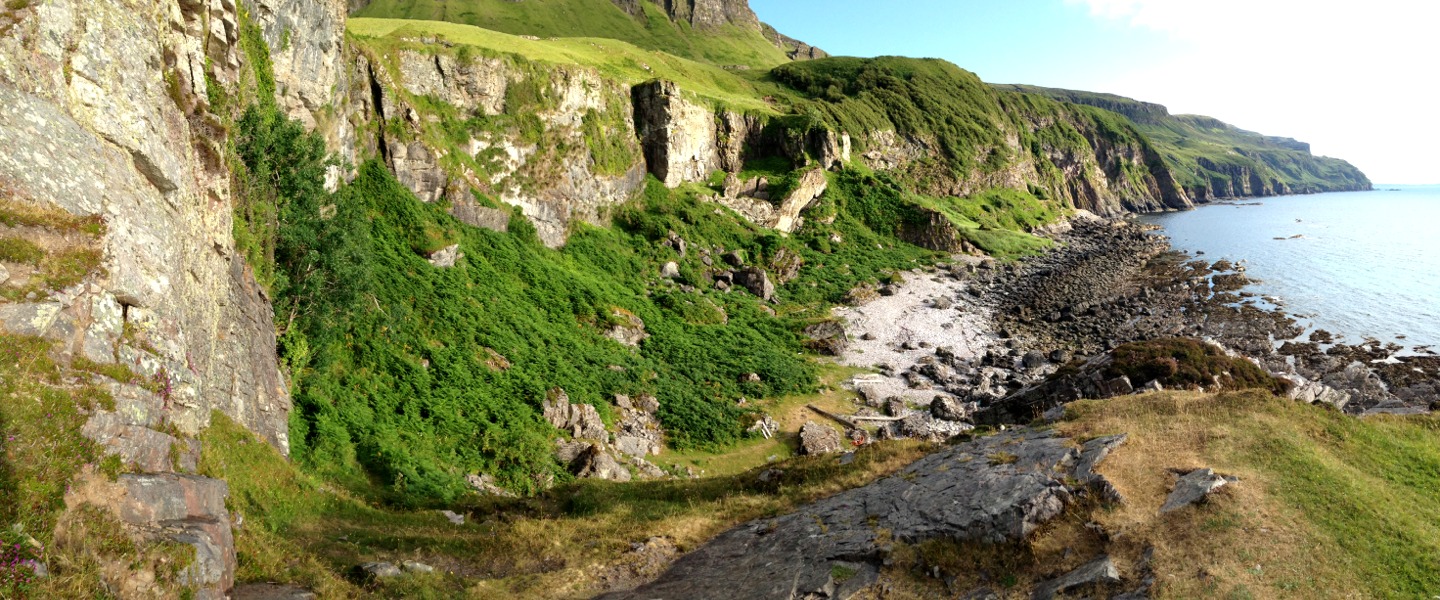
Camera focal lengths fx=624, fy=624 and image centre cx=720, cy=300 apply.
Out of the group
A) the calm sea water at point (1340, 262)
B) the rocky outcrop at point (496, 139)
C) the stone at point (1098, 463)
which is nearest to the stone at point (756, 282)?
the rocky outcrop at point (496, 139)

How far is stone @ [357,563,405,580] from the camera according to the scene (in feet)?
42.5

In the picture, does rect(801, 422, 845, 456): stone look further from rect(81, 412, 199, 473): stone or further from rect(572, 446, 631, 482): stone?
rect(81, 412, 199, 473): stone

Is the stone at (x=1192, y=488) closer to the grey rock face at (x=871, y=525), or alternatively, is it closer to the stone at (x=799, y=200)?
the grey rock face at (x=871, y=525)

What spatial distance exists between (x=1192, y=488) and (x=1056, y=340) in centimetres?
3905

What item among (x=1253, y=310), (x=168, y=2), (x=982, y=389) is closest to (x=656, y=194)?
(x=982, y=389)

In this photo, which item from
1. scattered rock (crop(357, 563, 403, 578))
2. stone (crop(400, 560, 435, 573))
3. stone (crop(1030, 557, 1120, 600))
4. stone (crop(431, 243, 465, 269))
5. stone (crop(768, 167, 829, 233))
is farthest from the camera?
stone (crop(768, 167, 829, 233))

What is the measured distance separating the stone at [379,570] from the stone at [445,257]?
23661mm

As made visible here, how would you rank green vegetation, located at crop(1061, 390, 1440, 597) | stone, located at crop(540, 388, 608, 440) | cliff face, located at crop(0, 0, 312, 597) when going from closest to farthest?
cliff face, located at crop(0, 0, 312, 597), green vegetation, located at crop(1061, 390, 1440, 597), stone, located at crop(540, 388, 608, 440)

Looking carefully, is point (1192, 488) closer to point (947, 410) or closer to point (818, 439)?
point (818, 439)

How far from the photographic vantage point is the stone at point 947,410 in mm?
34500

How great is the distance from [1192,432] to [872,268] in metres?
49.5

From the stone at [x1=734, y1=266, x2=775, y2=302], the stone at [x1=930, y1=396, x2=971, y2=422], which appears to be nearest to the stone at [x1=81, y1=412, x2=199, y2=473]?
the stone at [x1=930, y1=396, x2=971, y2=422]

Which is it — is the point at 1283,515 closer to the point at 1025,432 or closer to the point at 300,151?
the point at 1025,432

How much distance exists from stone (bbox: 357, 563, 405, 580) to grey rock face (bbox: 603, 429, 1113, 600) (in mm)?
4697
